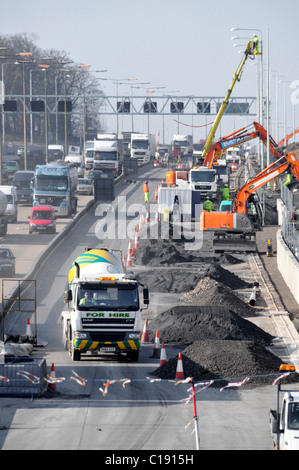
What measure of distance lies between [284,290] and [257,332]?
1146 cm

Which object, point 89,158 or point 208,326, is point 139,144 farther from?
point 208,326

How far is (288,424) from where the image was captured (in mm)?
16453

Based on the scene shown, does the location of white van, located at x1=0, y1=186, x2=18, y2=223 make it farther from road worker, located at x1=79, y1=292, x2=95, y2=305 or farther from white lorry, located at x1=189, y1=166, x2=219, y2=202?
road worker, located at x1=79, y1=292, x2=95, y2=305

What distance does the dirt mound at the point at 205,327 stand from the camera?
3000 cm

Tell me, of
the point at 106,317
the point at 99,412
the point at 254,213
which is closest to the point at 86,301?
the point at 106,317

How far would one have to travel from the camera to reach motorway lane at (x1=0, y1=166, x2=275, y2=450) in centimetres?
1905

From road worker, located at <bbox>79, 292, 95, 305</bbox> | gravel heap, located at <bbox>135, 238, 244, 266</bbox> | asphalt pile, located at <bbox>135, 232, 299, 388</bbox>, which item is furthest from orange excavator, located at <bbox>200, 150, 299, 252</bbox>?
road worker, located at <bbox>79, 292, 95, 305</bbox>

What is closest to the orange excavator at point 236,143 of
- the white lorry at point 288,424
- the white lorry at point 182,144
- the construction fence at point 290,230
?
the construction fence at point 290,230

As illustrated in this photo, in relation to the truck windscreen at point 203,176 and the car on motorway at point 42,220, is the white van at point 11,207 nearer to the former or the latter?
the car on motorway at point 42,220

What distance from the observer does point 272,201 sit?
247ft

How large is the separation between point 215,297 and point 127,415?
51.4ft

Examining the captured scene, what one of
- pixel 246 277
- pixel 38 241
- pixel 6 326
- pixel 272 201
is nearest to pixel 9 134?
pixel 272 201

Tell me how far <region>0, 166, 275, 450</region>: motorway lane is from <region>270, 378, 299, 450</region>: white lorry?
206cm

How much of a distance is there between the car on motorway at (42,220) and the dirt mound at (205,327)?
2646 cm
